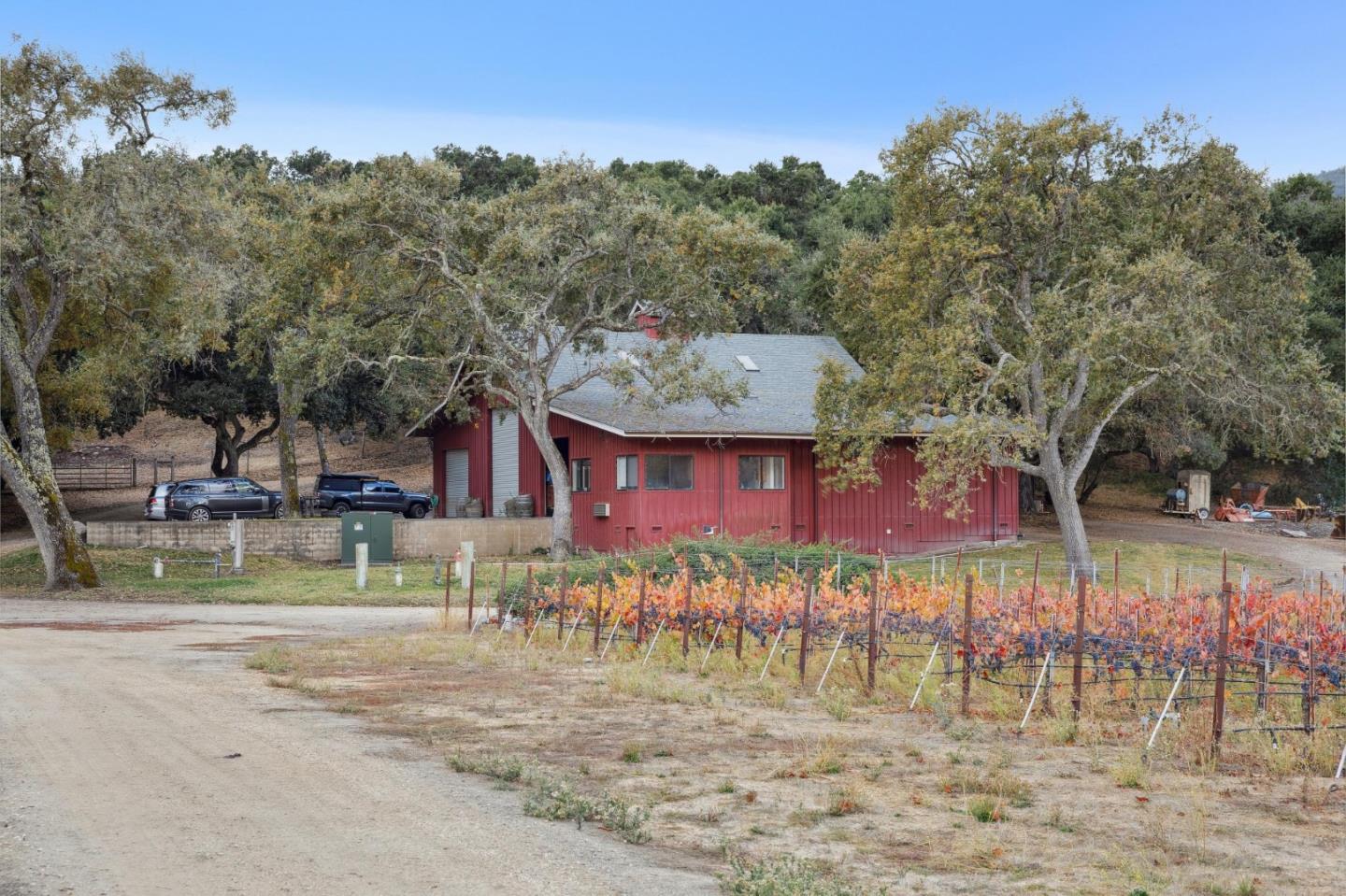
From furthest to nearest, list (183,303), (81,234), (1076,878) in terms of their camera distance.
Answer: (183,303) → (81,234) → (1076,878)

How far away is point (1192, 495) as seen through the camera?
47.4 metres

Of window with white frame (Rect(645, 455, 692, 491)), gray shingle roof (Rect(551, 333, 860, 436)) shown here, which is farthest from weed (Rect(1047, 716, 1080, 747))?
window with white frame (Rect(645, 455, 692, 491))

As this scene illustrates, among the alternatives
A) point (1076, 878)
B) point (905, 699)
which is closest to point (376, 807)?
point (1076, 878)

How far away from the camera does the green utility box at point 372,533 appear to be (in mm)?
34344

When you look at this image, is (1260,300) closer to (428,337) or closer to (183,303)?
(428,337)

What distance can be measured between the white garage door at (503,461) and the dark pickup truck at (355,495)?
20.8ft

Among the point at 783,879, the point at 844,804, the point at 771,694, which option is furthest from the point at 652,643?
the point at 783,879

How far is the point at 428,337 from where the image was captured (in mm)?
36594

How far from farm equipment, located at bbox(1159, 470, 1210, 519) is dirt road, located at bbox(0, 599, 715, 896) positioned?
39.1m

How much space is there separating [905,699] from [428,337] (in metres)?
25.0

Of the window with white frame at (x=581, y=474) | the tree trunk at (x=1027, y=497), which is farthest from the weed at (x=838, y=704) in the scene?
the tree trunk at (x=1027, y=497)

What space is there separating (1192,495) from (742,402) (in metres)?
19.1

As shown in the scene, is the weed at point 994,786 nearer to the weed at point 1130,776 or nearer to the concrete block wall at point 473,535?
the weed at point 1130,776

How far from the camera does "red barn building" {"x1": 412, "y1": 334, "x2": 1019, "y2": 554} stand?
115ft
